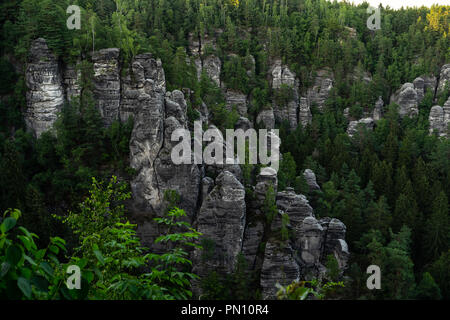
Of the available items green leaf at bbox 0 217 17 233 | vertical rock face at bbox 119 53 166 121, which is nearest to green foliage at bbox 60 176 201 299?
green leaf at bbox 0 217 17 233

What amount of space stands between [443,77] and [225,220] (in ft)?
227

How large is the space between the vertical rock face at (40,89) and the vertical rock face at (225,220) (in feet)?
65.4

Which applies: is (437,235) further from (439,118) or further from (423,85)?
(423,85)

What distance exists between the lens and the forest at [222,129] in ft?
17.0

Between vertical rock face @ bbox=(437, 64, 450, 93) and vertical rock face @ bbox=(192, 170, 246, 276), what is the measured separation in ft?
213

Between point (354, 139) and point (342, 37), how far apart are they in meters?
38.2

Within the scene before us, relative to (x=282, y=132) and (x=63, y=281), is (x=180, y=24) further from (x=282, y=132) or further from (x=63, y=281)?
(x=63, y=281)

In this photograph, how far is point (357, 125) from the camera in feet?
220

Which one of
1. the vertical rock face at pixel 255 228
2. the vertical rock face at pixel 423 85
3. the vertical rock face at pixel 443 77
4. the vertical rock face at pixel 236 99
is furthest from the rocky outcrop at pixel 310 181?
the vertical rock face at pixel 443 77

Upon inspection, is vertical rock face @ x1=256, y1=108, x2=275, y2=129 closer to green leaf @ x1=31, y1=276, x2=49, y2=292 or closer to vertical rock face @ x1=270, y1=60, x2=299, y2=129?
vertical rock face @ x1=270, y1=60, x2=299, y2=129

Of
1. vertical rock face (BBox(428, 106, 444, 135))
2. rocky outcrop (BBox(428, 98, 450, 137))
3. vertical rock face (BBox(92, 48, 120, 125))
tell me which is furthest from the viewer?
vertical rock face (BBox(428, 106, 444, 135))

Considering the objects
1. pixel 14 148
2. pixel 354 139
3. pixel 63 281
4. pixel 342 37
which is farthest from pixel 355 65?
pixel 63 281

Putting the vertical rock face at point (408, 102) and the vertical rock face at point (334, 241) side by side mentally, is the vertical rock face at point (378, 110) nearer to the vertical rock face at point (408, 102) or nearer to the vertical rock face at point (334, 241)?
the vertical rock face at point (408, 102)

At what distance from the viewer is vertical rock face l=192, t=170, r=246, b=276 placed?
32.1 m
